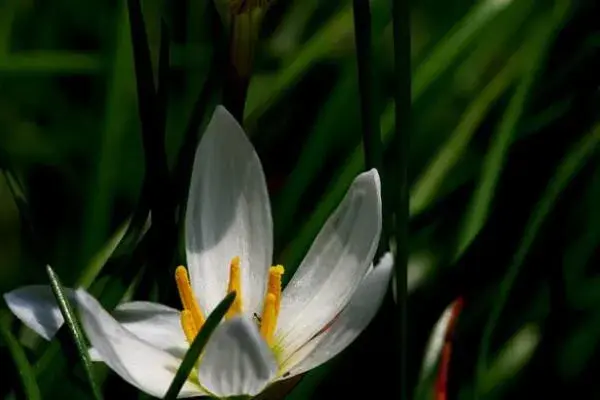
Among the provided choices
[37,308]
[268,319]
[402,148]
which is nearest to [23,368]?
[37,308]

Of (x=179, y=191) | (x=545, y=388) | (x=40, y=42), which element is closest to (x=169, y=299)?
(x=179, y=191)

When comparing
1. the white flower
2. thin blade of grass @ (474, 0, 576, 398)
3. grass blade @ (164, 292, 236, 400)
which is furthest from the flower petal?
thin blade of grass @ (474, 0, 576, 398)

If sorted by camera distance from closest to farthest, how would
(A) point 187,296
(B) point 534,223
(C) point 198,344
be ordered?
(C) point 198,344 → (A) point 187,296 → (B) point 534,223

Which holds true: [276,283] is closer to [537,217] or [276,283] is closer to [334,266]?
[334,266]

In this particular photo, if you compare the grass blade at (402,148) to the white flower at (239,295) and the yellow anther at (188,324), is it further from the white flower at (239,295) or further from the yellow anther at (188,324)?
the yellow anther at (188,324)

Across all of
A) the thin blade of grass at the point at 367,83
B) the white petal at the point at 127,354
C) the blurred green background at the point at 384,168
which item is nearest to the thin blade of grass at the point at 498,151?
the blurred green background at the point at 384,168
